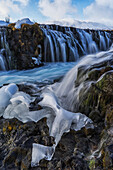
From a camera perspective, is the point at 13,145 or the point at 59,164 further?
the point at 13,145

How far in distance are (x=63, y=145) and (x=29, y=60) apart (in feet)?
25.6

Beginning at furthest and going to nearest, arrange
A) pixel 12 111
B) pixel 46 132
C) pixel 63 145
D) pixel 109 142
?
pixel 12 111 → pixel 46 132 → pixel 63 145 → pixel 109 142

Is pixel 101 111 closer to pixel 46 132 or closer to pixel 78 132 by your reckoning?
pixel 78 132

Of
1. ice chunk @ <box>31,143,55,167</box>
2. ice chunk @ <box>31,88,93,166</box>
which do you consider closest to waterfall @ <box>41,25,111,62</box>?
ice chunk @ <box>31,88,93,166</box>

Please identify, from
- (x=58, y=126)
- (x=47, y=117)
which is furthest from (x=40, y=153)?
(x=47, y=117)

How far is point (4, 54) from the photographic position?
8.42 m

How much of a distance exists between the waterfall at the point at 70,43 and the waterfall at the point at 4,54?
297 centimetres

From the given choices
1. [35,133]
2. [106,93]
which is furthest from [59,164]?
[106,93]

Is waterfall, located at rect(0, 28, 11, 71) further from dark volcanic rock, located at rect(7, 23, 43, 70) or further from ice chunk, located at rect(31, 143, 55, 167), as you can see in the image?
ice chunk, located at rect(31, 143, 55, 167)

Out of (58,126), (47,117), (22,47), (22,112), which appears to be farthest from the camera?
(22,47)

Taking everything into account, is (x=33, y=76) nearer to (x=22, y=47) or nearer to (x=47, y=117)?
(x=22, y=47)

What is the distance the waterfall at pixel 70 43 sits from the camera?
10195 mm

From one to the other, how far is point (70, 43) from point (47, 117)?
10.3 meters

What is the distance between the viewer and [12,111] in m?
2.49
